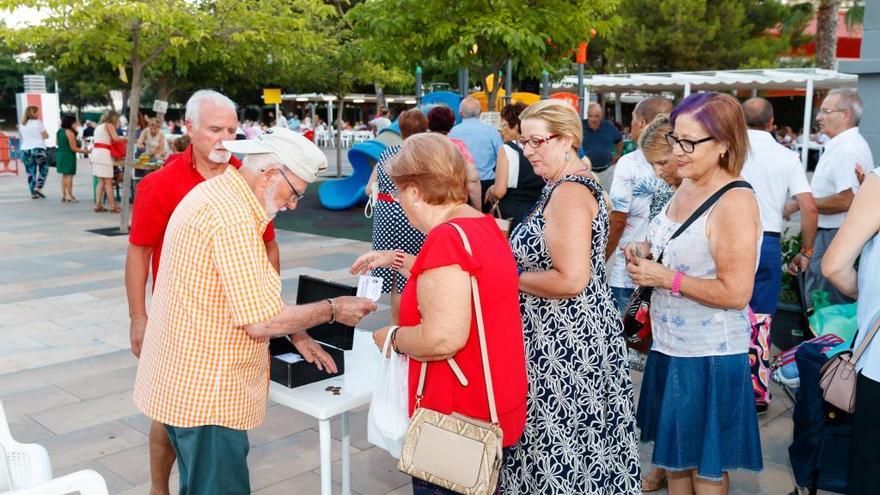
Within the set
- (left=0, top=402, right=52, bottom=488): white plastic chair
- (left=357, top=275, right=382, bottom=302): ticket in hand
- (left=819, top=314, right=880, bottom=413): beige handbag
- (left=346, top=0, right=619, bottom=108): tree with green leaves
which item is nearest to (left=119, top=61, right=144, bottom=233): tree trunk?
(left=346, top=0, right=619, bottom=108): tree with green leaves

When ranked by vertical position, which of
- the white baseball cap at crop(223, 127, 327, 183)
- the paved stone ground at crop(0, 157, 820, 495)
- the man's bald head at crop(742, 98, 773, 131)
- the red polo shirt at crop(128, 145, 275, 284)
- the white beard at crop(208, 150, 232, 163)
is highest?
the man's bald head at crop(742, 98, 773, 131)

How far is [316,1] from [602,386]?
9.22 meters

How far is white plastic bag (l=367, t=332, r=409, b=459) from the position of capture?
216 centimetres

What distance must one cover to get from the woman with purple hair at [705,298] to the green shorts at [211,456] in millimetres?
1461

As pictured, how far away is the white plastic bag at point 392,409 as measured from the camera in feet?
7.08

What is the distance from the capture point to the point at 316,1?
34.3ft

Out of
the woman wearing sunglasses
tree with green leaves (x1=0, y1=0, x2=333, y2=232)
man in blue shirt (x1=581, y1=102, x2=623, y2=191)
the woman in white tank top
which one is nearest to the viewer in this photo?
the woman wearing sunglasses

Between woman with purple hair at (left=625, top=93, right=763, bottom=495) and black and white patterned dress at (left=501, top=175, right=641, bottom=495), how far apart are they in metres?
0.24

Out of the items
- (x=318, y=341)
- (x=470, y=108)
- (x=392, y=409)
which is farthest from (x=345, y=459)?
(x=470, y=108)

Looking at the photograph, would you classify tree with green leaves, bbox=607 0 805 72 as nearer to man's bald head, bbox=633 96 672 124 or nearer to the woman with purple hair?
man's bald head, bbox=633 96 672 124

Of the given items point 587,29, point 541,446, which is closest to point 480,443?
point 541,446

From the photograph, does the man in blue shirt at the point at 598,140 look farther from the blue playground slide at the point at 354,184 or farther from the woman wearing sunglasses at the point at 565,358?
the woman wearing sunglasses at the point at 565,358

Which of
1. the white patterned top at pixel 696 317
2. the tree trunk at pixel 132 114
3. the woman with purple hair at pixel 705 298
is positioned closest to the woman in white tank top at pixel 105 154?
the tree trunk at pixel 132 114

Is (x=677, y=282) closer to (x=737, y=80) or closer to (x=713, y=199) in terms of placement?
(x=713, y=199)
